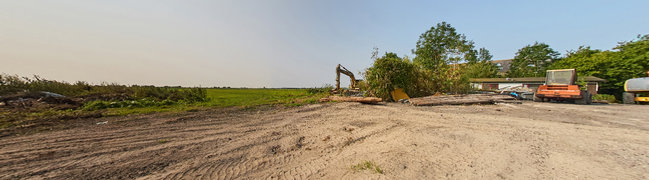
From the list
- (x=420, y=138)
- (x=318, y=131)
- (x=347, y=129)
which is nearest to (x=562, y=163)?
(x=420, y=138)

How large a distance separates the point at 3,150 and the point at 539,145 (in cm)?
871

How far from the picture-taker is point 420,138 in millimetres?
3963

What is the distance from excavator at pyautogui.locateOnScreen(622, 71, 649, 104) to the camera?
12395 millimetres

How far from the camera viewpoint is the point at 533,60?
39.5 metres

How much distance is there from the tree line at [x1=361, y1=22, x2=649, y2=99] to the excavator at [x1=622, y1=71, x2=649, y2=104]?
28.5ft

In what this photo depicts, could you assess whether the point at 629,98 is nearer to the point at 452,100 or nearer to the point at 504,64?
the point at 452,100

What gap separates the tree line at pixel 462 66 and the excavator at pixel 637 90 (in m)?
8.68

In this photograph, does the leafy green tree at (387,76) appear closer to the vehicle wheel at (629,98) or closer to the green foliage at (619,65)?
the vehicle wheel at (629,98)

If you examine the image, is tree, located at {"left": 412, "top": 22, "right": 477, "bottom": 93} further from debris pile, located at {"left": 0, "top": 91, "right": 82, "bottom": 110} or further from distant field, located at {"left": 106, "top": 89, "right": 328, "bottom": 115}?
debris pile, located at {"left": 0, "top": 91, "right": 82, "bottom": 110}

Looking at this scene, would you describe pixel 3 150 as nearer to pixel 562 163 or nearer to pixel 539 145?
pixel 562 163

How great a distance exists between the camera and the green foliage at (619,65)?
1927cm

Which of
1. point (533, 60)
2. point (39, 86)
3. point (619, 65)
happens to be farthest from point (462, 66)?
point (533, 60)

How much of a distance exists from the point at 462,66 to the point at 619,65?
699 inches

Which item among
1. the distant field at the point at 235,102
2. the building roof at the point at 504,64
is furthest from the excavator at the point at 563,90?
the building roof at the point at 504,64
